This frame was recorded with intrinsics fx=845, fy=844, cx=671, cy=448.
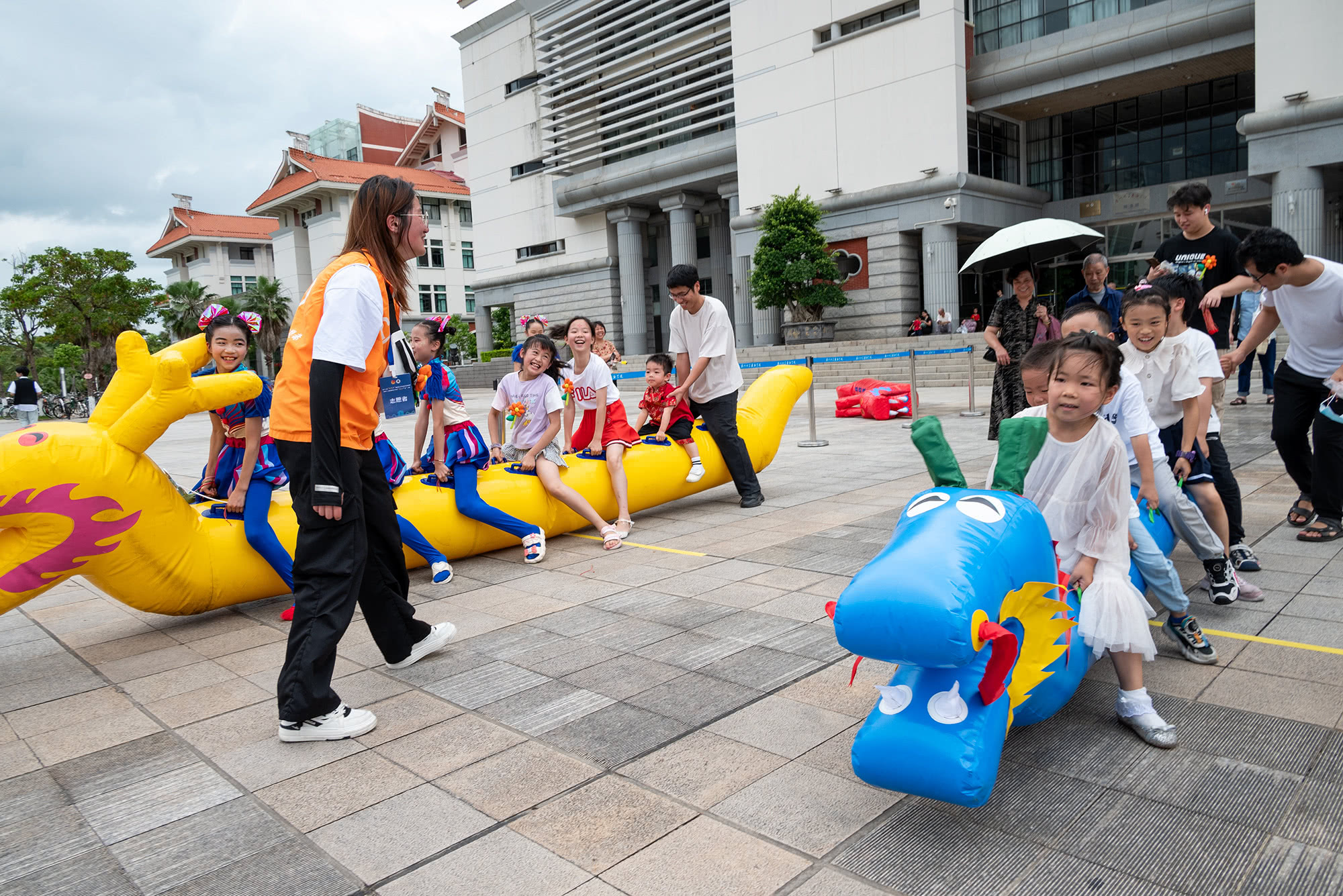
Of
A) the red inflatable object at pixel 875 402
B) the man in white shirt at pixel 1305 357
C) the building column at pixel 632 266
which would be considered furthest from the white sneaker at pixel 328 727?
the building column at pixel 632 266

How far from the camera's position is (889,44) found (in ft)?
79.9

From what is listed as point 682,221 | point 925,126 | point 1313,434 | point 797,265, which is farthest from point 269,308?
point 1313,434

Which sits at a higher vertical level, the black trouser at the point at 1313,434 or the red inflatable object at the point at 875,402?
the black trouser at the point at 1313,434

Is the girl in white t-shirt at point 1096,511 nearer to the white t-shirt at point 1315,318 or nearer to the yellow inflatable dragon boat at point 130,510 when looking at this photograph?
the white t-shirt at point 1315,318

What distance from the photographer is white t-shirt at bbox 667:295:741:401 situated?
6.53m

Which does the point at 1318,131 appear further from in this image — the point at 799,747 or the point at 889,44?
the point at 799,747

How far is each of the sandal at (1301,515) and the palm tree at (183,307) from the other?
50.6m

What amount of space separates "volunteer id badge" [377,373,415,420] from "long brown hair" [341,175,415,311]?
360mm

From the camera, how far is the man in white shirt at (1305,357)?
170 inches

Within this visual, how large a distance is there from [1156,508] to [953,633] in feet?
6.79

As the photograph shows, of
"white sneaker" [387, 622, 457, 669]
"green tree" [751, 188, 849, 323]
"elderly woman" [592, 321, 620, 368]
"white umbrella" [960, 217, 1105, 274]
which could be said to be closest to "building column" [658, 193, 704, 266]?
"green tree" [751, 188, 849, 323]

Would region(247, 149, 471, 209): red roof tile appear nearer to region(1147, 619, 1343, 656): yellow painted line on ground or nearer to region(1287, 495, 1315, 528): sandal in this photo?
region(1287, 495, 1315, 528): sandal

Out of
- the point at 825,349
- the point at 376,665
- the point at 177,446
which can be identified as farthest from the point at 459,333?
the point at 376,665

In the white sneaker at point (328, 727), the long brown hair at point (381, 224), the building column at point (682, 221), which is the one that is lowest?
the white sneaker at point (328, 727)
